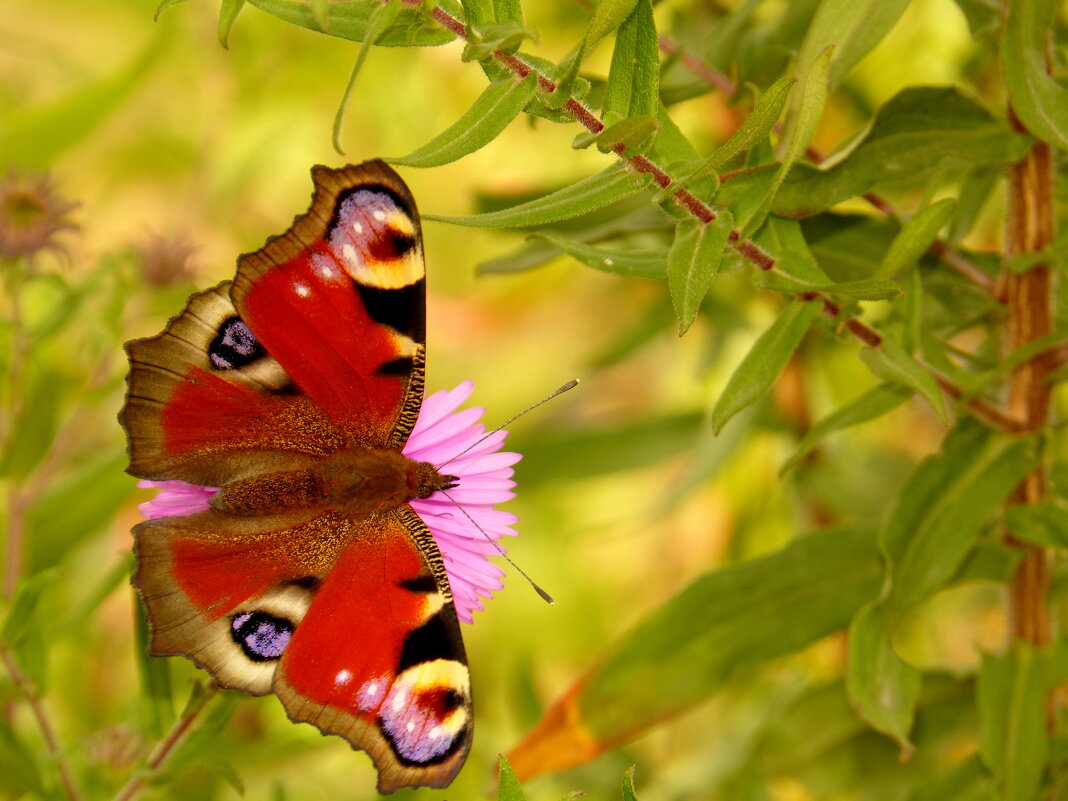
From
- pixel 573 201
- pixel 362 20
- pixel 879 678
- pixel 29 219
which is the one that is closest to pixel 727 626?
pixel 879 678

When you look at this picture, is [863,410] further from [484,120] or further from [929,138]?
[484,120]

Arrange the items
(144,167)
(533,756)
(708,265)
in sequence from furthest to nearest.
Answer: (144,167), (533,756), (708,265)

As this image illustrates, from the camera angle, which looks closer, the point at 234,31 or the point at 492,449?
the point at 492,449

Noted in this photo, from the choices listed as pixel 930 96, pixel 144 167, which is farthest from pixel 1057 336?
pixel 144 167

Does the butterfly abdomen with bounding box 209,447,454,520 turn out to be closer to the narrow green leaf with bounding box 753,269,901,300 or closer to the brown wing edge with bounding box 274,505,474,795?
the brown wing edge with bounding box 274,505,474,795

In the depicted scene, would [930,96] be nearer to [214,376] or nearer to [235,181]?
[214,376]

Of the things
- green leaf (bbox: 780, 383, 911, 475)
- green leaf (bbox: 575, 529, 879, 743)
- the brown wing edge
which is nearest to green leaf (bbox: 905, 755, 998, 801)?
green leaf (bbox: 575, 529, 879, 743)
